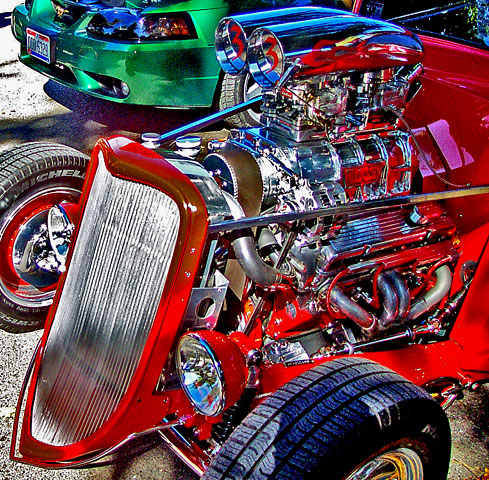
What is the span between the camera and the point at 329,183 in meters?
2.22

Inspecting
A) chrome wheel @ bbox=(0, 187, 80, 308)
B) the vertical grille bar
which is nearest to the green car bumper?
chrome wheel @ bbox=(0, 187, 80, 308)

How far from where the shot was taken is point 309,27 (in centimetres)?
227

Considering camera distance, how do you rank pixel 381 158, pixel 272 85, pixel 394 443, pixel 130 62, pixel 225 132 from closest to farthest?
pixel 394 443 < pixel 272 85 < pixel 381 158 < pixel 130 62 < pixel 225 132

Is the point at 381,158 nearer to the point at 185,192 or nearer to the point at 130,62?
the point at 185,192

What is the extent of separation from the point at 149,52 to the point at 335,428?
3651 mm

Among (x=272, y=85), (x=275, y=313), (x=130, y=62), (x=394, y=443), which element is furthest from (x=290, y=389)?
(x=130, y=62)

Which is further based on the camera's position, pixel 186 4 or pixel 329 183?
pixel 186 4

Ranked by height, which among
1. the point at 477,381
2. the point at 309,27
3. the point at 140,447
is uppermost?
the point at 309,27

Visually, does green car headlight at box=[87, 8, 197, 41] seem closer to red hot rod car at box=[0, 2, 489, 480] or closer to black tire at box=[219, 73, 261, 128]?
black tire at box=[219, 73, 261, 128]

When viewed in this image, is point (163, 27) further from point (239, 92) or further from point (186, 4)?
point (239, 92)

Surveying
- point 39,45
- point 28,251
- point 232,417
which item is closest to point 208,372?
point 232,417

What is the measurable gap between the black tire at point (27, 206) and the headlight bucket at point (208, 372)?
1.35 metres

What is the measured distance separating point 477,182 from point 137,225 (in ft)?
4.65

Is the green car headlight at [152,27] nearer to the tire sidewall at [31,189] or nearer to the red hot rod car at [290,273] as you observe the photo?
the tire sidewall at [31,189]
